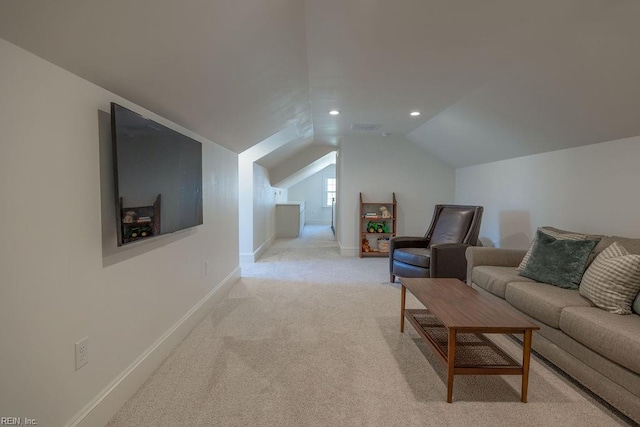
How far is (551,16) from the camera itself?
1.81 m

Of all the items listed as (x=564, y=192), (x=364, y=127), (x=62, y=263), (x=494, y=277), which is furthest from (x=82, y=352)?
(x=364, y=127)

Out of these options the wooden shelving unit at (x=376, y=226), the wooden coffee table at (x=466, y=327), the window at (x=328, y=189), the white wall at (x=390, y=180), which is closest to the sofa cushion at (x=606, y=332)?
the wooden coffee table at (x=466, y=327)

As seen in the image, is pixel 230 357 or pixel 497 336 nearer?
pixel 230 357

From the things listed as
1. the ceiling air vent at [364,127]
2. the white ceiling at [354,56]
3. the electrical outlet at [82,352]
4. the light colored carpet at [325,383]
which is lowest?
the light colored carpet at [325,383]

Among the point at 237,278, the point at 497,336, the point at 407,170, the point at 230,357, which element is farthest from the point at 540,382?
the point at 407,170

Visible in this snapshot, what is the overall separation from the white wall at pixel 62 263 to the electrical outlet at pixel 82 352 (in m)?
0.03

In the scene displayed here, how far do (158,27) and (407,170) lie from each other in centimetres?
510

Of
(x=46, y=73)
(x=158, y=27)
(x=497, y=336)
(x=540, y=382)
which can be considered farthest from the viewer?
(x=497, y=336)

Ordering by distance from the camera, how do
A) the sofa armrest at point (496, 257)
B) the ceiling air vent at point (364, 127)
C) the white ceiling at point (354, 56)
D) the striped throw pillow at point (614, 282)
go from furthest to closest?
the ceiling air vent at point (364, 127) → the sofa armrest at point (496, 257) → the striped throw pillow at point (614, 282) → the white ceiling at point (354, 56)

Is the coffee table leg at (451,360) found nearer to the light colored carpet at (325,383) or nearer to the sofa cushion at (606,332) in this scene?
the light colored carpet at (325,383)

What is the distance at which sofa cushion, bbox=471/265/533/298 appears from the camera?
101 inches

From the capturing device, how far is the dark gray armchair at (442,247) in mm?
3539

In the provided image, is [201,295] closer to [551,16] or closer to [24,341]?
[24,341]

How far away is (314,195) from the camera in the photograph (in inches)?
449
